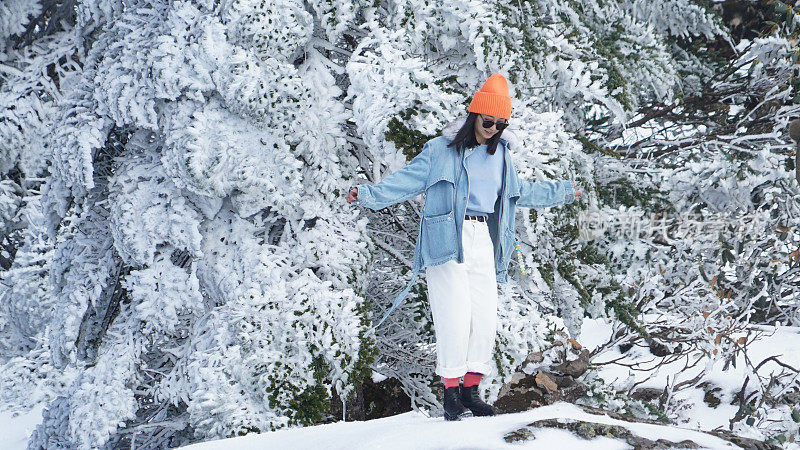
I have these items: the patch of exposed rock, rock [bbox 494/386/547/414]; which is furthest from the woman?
rock [bbox 494/386/547/414]

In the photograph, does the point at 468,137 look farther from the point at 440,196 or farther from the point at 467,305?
the point at 467,305

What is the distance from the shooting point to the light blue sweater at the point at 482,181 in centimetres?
368

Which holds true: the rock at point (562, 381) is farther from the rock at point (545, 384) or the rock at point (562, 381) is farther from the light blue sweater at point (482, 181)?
the light blue sweater at point (482, 181)

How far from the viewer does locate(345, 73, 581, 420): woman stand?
3.59 metres

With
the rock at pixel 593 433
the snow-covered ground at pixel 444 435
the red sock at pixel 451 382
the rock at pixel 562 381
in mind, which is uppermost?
the red sock at pixel 451 382

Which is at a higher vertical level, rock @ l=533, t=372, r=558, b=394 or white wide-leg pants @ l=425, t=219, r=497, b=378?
white wide-leg pants @ l=425, t=219, r=497, b=378

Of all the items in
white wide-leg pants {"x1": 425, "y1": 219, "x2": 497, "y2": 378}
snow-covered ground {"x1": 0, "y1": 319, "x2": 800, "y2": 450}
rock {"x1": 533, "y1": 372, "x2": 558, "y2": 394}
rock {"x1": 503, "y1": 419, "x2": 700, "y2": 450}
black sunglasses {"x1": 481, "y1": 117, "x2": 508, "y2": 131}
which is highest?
black sunglasses {"x1": 481, "y1": 117, "x2": 508, "y2": 131}

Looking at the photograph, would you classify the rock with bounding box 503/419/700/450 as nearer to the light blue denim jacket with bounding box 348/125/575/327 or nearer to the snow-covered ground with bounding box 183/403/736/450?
the snow-covered ground with bounding box 183/403/736/450

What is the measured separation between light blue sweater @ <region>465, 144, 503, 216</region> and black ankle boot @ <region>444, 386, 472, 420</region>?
886 millimetres

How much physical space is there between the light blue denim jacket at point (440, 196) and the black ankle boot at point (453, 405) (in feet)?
1.72

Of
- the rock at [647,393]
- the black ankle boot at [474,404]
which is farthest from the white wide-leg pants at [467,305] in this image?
the rock at [647,393]

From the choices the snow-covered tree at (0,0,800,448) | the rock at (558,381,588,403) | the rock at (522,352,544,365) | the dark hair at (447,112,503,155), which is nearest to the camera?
the dark hair at (447,112,503,155)

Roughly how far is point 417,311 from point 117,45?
268 cm

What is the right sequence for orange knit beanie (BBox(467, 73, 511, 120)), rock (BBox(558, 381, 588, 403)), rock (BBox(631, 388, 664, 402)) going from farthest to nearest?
1. rock (BBox(631, 388, 664, 402))
2. rock (BBox(558, 381, 588, 403))
3. orange knit beanie (BBox(467, 73, 511, 120))
